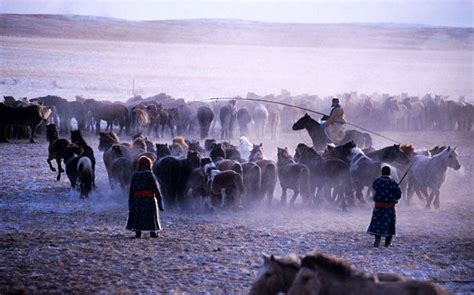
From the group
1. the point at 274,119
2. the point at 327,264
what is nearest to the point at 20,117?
the point at 274,119

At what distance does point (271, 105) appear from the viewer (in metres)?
26.5

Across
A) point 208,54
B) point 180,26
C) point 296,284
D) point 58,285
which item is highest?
point 180,26

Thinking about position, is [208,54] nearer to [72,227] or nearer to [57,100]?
[57,100]

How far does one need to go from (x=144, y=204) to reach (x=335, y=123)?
6.73 meters

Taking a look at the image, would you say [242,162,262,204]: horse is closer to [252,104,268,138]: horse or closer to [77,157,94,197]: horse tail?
[77,157,94,197]: horse tail

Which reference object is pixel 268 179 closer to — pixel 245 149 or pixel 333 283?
pixel 245 149

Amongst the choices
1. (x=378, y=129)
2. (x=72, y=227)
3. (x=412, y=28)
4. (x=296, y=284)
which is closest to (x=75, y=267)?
(x=72, y=227)

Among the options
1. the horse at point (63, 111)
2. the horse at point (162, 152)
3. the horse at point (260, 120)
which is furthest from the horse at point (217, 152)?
the horse at point (63, 111)

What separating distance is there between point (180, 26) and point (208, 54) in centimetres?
2350

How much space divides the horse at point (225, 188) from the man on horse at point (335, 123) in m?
3.74

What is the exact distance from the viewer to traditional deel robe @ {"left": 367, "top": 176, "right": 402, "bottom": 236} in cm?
997

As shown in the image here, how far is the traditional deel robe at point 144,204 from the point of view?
10.2 meters

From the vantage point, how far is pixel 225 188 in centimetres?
1228

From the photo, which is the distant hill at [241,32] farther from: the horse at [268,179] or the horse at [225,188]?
the horse at [225,188]
